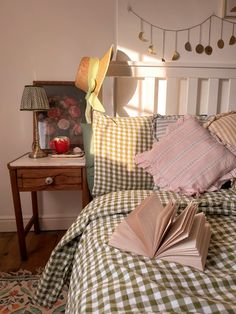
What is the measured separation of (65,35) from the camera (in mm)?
1620

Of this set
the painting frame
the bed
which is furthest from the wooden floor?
the painting frame

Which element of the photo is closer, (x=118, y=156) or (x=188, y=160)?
(x=188, y=160)

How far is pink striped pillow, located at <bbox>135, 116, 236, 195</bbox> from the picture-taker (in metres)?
1.10

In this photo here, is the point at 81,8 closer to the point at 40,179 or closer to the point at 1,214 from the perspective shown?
the point at 40,179

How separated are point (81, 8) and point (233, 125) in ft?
3.99

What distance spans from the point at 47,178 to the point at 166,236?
899 mm

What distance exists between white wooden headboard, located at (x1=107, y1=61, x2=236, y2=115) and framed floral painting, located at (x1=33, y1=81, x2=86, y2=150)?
0.27m

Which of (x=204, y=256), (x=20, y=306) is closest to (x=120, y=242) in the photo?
(x=204, y=256)

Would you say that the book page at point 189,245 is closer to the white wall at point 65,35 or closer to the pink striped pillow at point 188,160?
the pink striped pillow at point 188,160

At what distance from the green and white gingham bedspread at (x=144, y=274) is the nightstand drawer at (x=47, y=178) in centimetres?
50

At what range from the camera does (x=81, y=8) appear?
160 centimetres

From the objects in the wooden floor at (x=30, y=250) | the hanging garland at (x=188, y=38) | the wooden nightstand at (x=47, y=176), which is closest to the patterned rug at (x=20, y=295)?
the wooden floor at (x=30, y=250)

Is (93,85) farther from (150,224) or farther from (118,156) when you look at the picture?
(150,224)

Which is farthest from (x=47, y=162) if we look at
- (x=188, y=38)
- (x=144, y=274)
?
(x=188, y=38)
